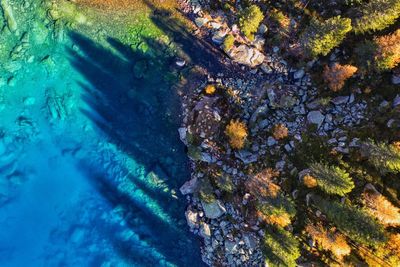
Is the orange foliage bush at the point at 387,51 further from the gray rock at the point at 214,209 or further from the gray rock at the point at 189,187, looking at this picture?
the gray rock at the point at 189,187

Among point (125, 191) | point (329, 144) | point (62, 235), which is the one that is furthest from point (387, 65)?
point (62, 235)

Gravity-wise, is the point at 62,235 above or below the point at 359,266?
above

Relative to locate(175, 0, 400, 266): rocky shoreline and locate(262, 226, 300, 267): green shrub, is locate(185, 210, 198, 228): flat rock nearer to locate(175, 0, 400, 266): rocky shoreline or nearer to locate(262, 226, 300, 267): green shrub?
locate(175, 0, 400, 266): rocky shoreline

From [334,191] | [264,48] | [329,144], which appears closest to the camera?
[334,191]

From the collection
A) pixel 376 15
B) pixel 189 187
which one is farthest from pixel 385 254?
pixel 376 15

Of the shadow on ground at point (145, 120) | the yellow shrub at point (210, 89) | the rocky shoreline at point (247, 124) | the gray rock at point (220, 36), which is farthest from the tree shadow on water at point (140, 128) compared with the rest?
the gray rock at point (220, 36)

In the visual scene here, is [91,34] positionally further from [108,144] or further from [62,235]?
[62,235]

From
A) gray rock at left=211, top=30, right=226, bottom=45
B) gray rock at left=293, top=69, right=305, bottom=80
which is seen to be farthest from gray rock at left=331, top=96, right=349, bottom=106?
gray rock at left=211, top=30, right=226, bottom=45
